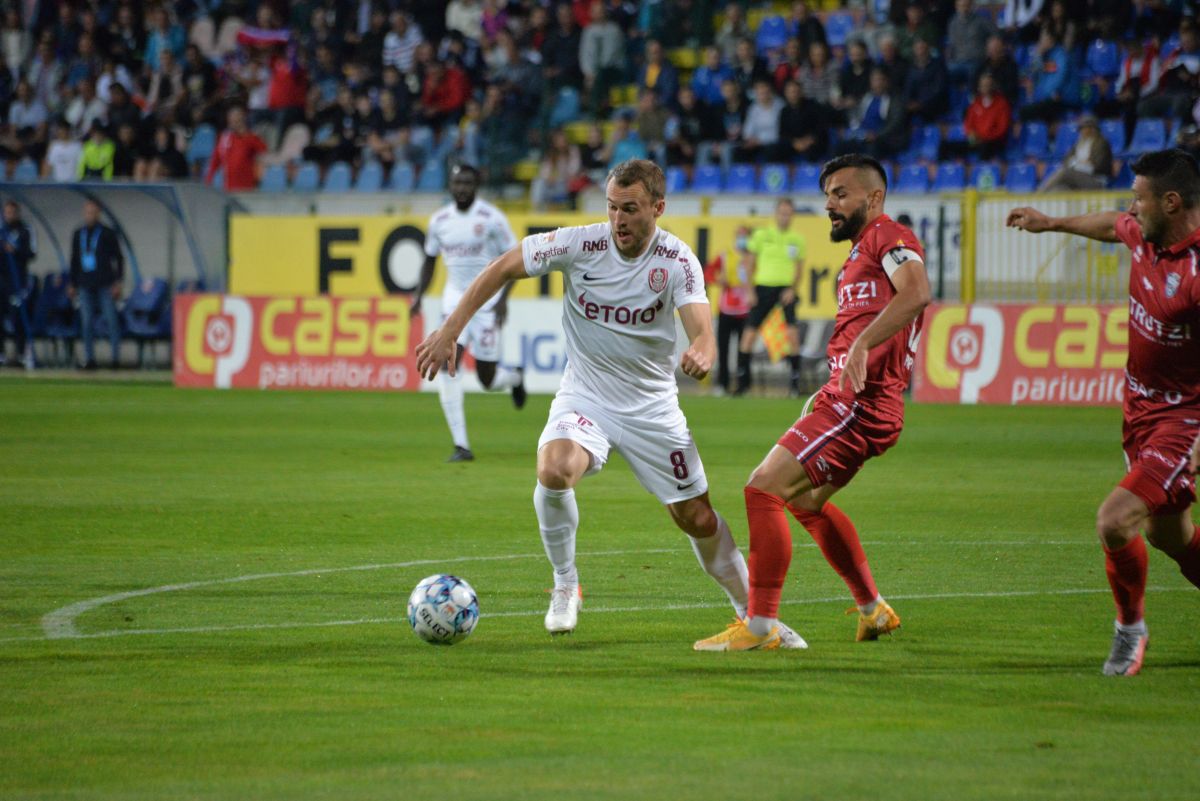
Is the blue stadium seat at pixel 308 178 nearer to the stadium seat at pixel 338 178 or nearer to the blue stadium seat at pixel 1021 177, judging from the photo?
the stadium seat at pixel 338 178

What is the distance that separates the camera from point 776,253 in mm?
22328

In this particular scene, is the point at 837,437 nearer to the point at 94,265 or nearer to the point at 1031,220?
the point at 1031,220

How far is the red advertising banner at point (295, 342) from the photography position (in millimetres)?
23672

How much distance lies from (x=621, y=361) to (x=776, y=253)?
15.1 meters

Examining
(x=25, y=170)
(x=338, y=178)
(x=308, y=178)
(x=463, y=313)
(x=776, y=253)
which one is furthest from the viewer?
(x=25, y=170)

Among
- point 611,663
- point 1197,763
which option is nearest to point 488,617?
point 611,663

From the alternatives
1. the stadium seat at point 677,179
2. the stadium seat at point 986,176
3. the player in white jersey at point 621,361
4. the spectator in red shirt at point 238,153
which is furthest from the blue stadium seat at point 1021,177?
the player in white jersey at point 621,361

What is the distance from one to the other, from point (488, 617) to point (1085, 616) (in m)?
A: 2.69

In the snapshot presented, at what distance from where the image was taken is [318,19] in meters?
31.4

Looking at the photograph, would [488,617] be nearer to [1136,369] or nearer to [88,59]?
[1136,369]

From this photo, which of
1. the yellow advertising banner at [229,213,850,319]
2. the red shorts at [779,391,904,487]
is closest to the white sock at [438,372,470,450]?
the red shorts at [779,391,904,487]

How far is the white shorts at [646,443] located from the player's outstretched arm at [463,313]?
21.5 inches

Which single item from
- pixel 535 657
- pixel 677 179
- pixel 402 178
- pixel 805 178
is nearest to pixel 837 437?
pixel 535 657

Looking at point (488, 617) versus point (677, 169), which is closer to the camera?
point (488, 617)
